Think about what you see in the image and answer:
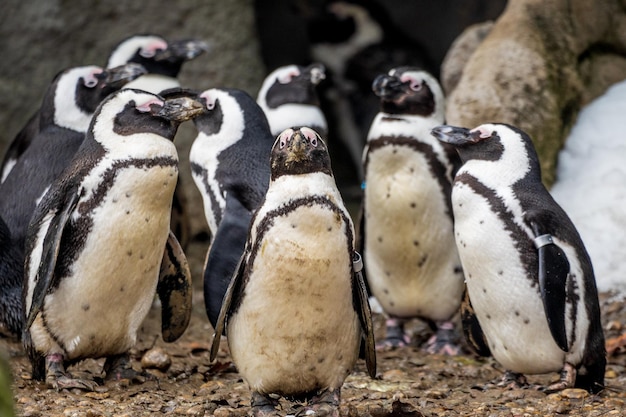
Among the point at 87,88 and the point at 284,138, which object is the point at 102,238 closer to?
the point at 284,138

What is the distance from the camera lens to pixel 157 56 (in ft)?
22.8

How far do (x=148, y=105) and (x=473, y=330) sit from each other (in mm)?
1899

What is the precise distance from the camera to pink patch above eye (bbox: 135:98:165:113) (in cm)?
463

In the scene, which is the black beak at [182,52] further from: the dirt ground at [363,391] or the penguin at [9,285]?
the penguin at [9,285]

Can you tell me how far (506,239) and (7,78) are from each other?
4.36 m

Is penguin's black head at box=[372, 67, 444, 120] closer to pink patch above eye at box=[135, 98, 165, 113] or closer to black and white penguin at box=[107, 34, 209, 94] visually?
black and white penguin at box=[107, 34, 209, 94]

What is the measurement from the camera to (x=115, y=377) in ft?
15.6

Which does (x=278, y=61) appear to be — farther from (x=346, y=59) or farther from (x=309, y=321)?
(x=309, y=321)

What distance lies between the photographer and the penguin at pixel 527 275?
4582 millimetres

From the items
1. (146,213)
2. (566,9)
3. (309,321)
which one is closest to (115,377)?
(146,213)

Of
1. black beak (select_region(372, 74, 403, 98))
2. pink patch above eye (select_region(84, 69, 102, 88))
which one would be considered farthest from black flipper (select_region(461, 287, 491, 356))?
pink patch above eye (select_region(84, 69, 102, 88))

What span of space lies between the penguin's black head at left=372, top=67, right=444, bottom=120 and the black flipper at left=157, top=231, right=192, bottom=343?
68.1 inches

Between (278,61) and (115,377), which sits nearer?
(115,377)

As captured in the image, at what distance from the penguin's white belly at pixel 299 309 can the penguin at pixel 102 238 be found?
710 mm
